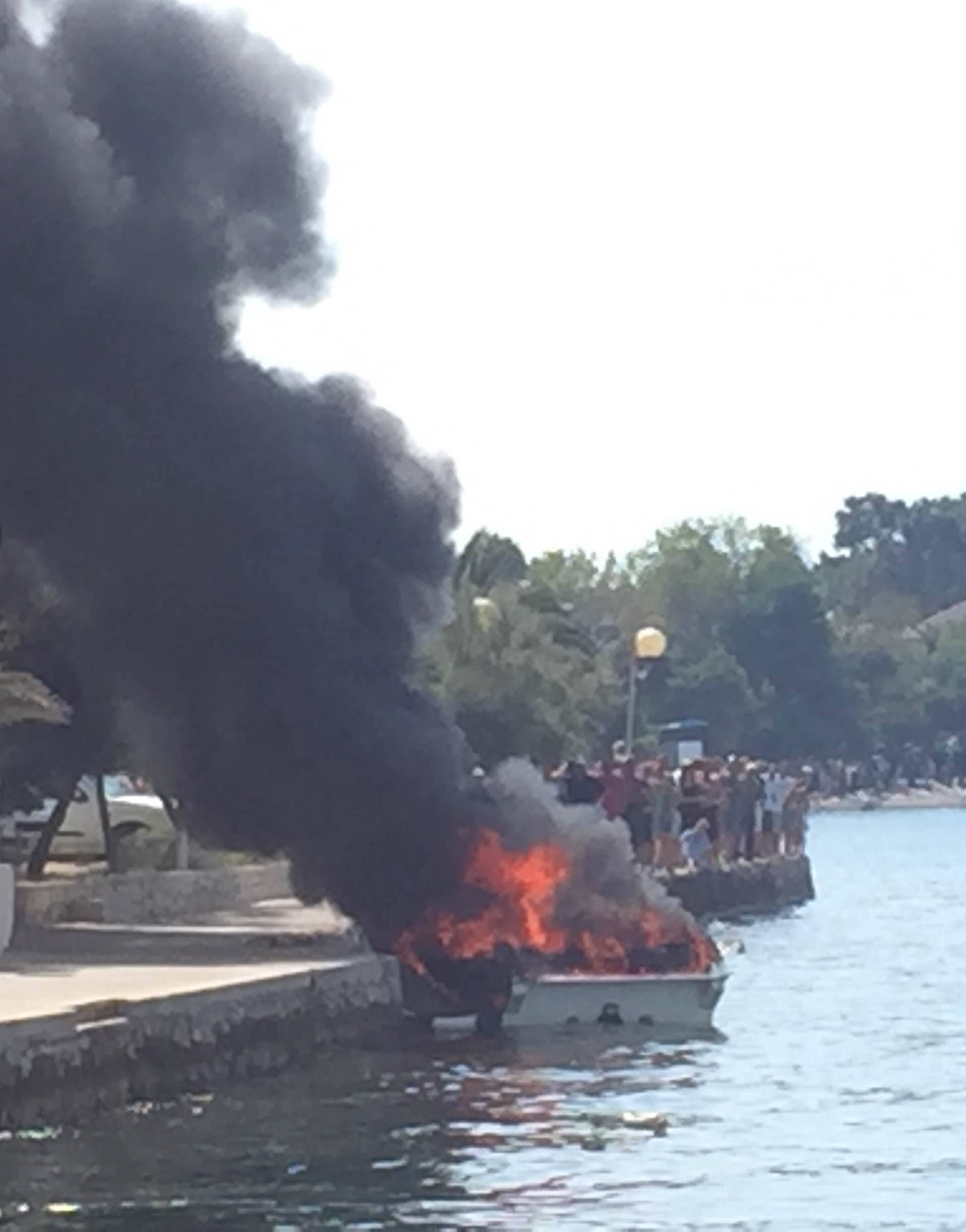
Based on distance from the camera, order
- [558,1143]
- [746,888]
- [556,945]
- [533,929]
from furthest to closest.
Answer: [746,888], [556,945], [533,929], [558,1143]

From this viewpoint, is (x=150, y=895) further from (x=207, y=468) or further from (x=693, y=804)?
(x=693, y=804)

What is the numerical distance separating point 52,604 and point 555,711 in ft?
88.7

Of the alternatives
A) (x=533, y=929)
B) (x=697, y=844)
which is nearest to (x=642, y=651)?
(x=697, y=844)

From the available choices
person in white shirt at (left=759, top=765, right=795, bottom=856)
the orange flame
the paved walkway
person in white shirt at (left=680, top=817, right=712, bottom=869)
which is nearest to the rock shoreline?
the paved walkway

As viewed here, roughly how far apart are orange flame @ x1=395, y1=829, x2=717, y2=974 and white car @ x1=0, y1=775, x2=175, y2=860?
11.4 meters

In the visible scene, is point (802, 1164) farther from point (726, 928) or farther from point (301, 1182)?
point (726, 928)

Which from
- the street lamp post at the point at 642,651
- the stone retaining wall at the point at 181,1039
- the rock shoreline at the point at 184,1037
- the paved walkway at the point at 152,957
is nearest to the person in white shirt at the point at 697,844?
the street lamp post at the point at 642,651

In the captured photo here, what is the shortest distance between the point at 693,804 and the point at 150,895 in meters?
17.2

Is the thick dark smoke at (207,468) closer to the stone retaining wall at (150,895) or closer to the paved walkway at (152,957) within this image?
the paved walkway at (152,957)

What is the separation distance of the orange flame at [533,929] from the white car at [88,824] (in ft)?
37.4

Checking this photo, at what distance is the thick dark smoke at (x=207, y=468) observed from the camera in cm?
3356

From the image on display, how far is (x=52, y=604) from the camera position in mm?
35531

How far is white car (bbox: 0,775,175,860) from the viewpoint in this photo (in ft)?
151

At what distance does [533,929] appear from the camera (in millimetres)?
33625
